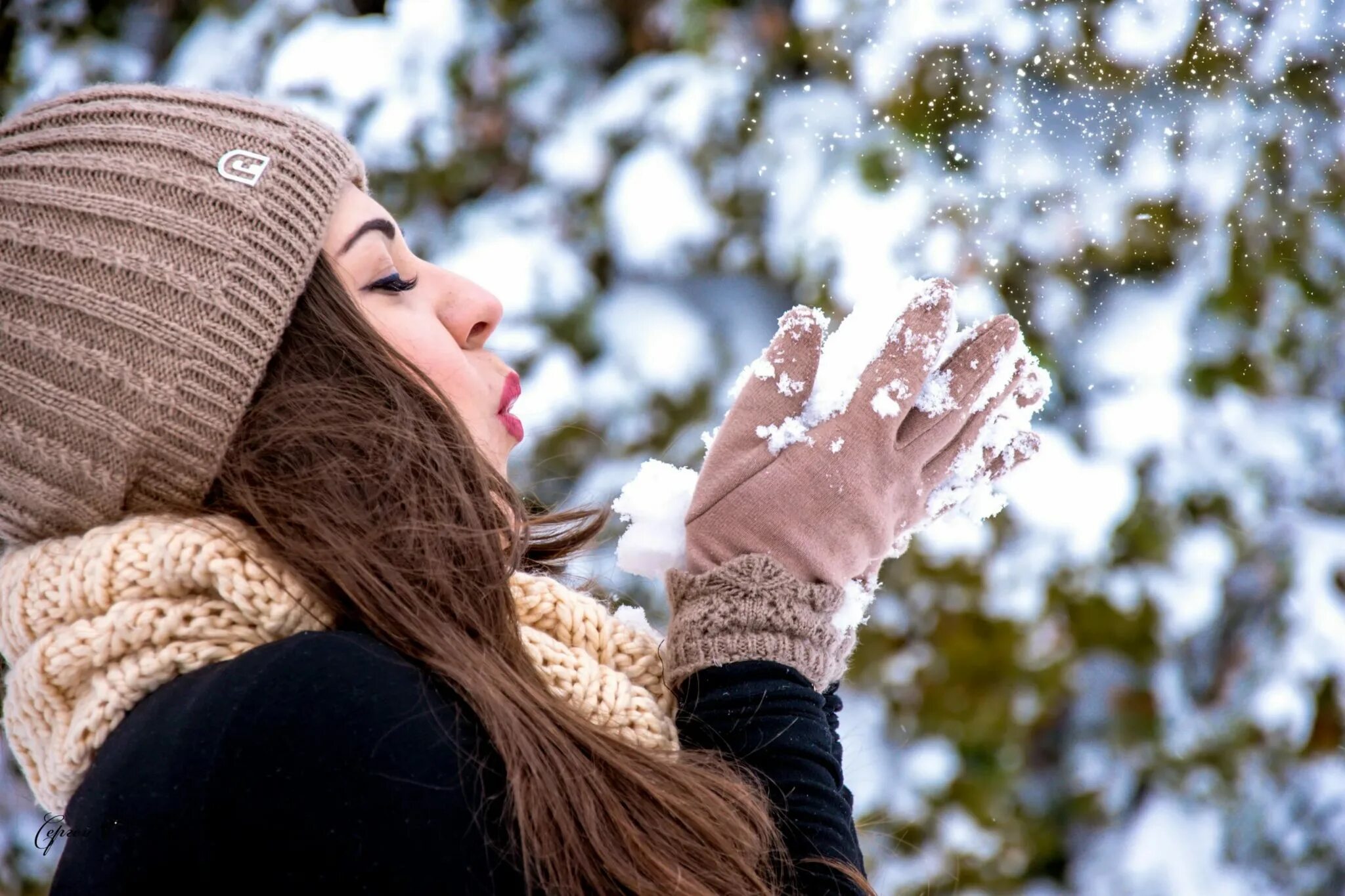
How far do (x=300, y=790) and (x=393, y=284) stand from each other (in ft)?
1.82

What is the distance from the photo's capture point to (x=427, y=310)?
1.17 meters

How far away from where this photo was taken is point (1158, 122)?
245 cm

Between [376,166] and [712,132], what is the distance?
2.55 ft

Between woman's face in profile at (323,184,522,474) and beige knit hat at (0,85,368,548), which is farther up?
woman's face in profile at (323,184,522,474)

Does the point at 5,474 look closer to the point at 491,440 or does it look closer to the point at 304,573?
the point at 304,573

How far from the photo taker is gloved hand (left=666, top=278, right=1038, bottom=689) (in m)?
1.09

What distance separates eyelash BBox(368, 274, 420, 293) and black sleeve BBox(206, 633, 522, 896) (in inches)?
17.8

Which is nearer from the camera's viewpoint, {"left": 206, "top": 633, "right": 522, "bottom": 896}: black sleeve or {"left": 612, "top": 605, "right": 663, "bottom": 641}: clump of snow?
{"left": 206, "top": 633, "right": 522, "bottom": 896}: black sleeve

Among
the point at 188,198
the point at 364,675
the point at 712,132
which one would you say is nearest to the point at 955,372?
the point at 364,675

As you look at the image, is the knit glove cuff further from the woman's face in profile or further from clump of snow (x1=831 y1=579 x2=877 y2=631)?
the woman's face in profile

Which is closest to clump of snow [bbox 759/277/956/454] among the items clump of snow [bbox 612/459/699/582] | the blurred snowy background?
clump of snow [bbox 612/459/699/582]

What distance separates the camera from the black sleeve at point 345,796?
0.78m

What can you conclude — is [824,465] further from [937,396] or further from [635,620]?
[635,620]

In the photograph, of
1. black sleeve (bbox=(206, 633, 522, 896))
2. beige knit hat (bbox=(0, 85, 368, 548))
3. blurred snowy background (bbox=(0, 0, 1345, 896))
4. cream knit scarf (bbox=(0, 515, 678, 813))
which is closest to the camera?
black sleeve (bbox=(206, 633, 522, 896))
